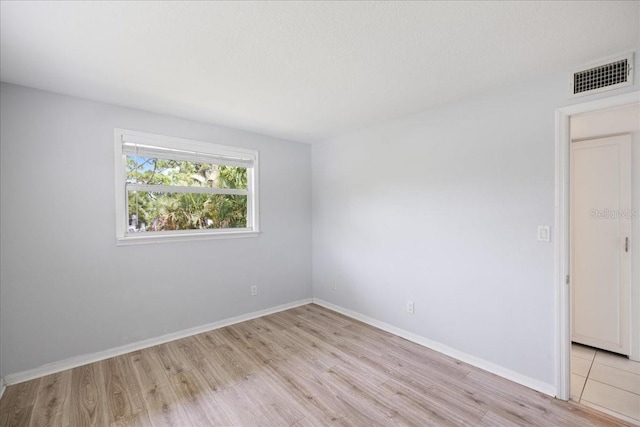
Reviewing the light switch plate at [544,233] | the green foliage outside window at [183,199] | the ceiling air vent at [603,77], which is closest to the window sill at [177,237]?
the green foliage outside window at [183,199]

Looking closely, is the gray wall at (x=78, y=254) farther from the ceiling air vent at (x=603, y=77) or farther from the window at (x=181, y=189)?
the ceiling air vent at (x=603, y=77)

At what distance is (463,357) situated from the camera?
2553 mm

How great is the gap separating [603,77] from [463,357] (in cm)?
241

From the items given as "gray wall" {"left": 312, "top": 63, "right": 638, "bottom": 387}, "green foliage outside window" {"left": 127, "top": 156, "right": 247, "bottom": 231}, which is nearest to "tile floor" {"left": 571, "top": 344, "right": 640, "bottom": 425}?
"gray wall" {"left": 312, "top": 63, "right": 638, "bottom": 387}

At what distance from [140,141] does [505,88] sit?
11.1 feet

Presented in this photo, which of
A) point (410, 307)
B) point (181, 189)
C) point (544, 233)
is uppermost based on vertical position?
point (181, 189)

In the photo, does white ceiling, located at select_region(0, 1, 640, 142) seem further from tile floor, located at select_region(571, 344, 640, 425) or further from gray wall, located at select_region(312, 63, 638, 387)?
tile floor, located at select_region(571, 344, 640, 425)

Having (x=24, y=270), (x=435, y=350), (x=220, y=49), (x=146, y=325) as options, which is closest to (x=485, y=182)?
(x=435, y=350)

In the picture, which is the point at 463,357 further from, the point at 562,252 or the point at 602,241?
the point at 602,241

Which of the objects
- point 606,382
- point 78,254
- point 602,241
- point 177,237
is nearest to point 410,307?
point 606,382

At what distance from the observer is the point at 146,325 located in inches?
111

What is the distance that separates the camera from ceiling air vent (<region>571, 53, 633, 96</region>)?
180 cm

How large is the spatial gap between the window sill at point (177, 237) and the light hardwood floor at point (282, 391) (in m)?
1.07

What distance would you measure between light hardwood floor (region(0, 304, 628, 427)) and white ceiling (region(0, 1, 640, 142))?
7.82 feet
